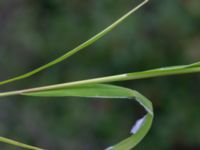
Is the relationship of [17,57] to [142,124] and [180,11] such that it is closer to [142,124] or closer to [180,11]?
[180,11]

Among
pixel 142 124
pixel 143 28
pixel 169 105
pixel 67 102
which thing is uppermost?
pixel 142 124

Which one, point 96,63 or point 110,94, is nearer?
point 110,94

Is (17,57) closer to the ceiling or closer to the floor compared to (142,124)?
closer to the floor

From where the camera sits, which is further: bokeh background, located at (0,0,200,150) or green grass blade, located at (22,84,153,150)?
bokeh background, located at (0,0,200,150)

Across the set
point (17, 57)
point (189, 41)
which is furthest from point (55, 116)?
point (189, 41)

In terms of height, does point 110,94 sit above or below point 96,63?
above

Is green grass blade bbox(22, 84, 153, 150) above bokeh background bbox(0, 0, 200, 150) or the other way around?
above

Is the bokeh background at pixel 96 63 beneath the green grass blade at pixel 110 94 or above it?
beneath

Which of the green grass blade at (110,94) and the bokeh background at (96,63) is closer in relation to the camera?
the green grass blade at (110,94)
